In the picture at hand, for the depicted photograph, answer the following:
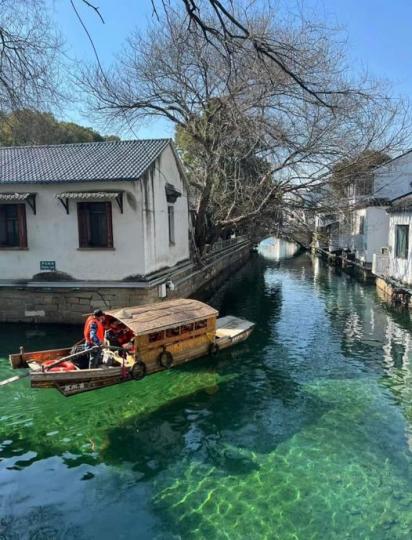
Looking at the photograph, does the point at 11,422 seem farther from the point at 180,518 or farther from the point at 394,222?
the point at 394,222

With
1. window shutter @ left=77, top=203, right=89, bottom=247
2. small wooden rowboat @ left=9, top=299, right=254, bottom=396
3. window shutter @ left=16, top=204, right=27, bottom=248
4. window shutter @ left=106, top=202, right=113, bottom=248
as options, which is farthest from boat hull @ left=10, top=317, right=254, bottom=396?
window shutter @ left=16, top=204, right=27, bottom=248

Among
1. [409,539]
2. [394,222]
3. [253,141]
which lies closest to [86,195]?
[253,141]

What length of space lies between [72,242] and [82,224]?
77 cm

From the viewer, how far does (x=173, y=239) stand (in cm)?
1992

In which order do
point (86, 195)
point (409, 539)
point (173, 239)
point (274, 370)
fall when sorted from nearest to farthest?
1. point (409, 539)
2. point (274, 370)
3. point (86, 195)
4. point (173, 239)

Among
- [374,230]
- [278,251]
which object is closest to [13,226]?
[374,230]

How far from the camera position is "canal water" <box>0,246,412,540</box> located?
619cm

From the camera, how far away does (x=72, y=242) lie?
1577 centimetres

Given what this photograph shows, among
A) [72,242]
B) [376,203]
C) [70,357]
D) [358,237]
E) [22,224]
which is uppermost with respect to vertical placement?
[376,203]

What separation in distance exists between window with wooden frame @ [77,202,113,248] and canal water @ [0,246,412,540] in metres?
4.60

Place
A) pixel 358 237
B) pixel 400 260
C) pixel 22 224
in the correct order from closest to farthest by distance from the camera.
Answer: pixel 22 224
pixel 400 260
pixel 358 237

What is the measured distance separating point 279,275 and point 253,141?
543 inches

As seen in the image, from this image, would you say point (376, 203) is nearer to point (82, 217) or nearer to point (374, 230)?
point (374, 230)

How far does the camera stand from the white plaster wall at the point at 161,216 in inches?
626
